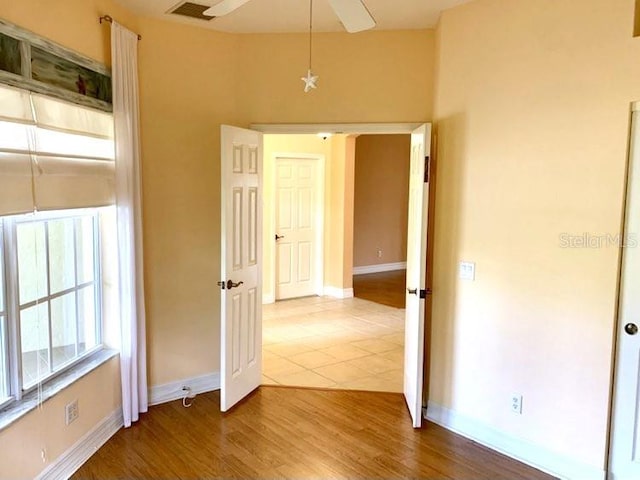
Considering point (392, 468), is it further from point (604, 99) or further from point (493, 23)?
point (493, 23)

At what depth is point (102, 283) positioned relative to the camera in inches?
135

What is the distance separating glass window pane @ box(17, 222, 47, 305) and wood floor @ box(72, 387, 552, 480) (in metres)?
1.08

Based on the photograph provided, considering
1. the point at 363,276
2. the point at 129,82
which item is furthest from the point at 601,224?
the point at 363,276

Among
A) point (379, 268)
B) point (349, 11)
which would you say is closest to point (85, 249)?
point (349, 11)

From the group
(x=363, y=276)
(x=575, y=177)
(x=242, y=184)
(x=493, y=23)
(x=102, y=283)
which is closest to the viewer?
(x=575, y=177)

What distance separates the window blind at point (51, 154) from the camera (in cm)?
236

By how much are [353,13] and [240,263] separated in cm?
219

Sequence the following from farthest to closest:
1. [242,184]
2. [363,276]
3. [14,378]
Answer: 1. [363,276]
2. [242,184]
3. [14,378]

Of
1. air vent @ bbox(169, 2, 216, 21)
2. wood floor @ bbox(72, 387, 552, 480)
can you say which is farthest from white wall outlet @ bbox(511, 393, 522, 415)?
air vent @ bbox(169, 2, 216, 21)

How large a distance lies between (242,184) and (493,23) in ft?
6.63

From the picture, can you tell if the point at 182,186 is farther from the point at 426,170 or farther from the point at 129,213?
the point at 426,170

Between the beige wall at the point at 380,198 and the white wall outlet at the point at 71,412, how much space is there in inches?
276

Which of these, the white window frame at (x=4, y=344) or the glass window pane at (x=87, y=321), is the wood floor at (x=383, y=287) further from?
the white window frame at (x=4, y=344)

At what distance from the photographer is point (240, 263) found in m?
3.89
